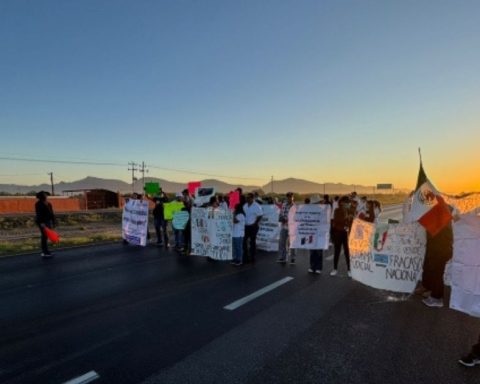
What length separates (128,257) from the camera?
11773 millimetres

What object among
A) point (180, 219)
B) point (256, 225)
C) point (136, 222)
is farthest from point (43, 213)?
point (256, 225)

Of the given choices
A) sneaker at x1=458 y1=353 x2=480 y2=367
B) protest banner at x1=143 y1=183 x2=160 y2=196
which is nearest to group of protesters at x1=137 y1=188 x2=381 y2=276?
protest banner at x1=143 y1=183 x2=160 y2=196

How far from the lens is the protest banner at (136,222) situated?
47.4 ft

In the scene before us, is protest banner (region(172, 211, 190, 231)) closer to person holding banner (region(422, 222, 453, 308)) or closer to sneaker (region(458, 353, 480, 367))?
person holding banner (region(422, 222, 453, 308))

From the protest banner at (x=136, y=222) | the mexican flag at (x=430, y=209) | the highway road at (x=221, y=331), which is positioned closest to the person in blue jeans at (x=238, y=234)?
the highway road at (x=221, y=331)

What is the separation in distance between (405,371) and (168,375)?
8.59 ft

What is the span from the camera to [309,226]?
1038 cm

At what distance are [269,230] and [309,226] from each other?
3285 mm

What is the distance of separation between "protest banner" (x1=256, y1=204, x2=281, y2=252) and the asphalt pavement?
4245mm

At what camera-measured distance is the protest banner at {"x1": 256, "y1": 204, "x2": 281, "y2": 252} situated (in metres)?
13.3

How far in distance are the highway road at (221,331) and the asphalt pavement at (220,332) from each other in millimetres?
16

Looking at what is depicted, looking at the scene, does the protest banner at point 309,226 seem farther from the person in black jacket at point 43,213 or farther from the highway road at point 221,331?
the person in black jacket at point 43,213

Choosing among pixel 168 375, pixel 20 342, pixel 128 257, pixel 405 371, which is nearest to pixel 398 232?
pixel 405 371

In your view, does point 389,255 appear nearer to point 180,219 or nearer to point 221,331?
point 221,331
